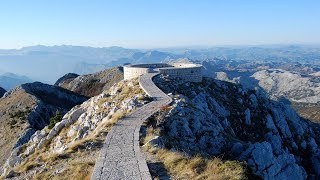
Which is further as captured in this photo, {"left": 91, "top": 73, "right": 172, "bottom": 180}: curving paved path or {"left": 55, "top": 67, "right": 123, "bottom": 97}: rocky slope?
{"left": 55, "top": 67, "right": 123, "bottom": 97}: rocky slope

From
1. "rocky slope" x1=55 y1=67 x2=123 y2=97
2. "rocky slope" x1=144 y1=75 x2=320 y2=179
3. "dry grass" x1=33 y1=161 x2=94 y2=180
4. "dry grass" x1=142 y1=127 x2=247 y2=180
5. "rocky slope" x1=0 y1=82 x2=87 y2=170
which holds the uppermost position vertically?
"dry grass" x1=142 y1=127 x2=247 y2=180

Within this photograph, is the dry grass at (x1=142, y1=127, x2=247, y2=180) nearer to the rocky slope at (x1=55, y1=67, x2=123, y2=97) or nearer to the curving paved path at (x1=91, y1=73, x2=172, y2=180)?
the curving paved path at (x1=91, y1=73, x2=172, y2=180)

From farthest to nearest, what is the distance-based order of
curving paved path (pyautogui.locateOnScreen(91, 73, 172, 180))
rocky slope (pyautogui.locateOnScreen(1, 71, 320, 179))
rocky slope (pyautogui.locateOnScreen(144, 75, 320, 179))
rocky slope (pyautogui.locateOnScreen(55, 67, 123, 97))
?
rocky slope (pyautogui.locateOnScreen(55, 67, 123, 97)) → rocky slope (pyautogui.locateOnScreen(144, 75, 320, 179)) → rocky slope (pyautogui.locateOnScreen(1, 71, 320, 179)) → curving paved path (pyautogui.locateOnScreen(91, 73, 172, 180))

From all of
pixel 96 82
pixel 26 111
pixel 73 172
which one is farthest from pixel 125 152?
pixel 96 82

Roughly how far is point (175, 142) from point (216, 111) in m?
28.2

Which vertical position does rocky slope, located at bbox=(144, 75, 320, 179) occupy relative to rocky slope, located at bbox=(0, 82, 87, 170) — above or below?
above

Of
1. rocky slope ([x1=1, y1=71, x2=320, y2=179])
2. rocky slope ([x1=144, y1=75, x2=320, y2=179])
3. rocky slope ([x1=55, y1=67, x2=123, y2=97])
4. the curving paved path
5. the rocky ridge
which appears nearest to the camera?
the curving paved path

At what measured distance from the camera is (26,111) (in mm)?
81562

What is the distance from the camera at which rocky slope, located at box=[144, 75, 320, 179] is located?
33884 mm

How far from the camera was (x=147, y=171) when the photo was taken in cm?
2241

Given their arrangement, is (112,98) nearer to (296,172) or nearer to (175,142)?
(175,142)

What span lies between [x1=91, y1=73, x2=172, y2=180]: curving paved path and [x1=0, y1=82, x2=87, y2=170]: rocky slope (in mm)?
34858

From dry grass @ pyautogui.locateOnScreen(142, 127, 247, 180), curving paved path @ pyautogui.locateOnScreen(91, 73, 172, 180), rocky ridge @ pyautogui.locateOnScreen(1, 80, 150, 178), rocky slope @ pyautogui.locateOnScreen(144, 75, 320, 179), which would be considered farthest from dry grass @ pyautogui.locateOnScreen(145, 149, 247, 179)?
rocky ridge @ pyautogui.locateOnScreen(1, 80, 150, 178)

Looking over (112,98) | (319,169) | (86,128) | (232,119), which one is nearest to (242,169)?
(86,128)
